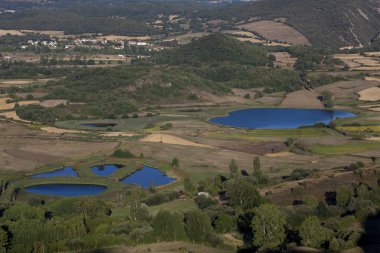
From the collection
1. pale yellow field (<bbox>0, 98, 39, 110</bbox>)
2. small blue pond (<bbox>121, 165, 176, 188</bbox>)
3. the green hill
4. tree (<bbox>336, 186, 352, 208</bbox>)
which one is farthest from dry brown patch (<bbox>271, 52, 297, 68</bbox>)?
tree (<bbox>336, 186, 352, 208</bbox>)

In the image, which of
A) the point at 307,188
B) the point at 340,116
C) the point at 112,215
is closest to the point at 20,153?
the point at 112,215

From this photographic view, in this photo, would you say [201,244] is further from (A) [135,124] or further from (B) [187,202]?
(A) [135,124]

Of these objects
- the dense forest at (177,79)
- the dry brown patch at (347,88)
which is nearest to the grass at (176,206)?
the dense forest at (177,79)

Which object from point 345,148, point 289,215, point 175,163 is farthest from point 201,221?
point 345,148

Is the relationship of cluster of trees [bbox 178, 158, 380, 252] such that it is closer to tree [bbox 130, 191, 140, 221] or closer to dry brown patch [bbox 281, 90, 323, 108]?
tree [bbox 130, 191, 140, 221]

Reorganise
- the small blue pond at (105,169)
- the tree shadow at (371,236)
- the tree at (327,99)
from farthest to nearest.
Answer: the tree at (327,99) < the small blue pond at (105,169) < the tree shadow at (371,236)

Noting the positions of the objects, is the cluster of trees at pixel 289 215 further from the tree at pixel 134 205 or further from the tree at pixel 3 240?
the tree at pixel 3 240
